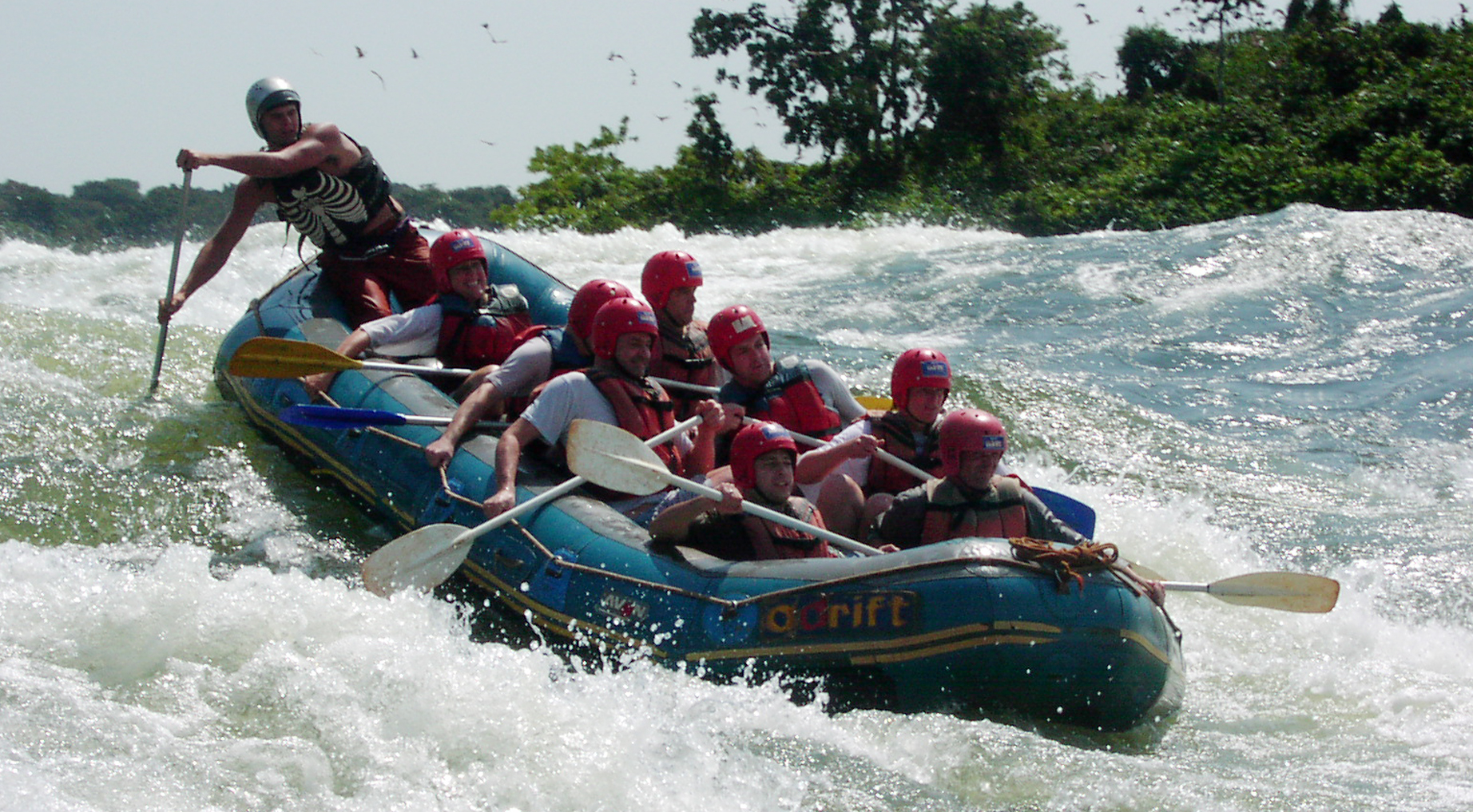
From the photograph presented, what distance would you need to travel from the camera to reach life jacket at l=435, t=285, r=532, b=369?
6594 mm

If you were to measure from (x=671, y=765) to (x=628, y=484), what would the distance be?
117 centimetres

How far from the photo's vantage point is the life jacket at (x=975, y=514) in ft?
15.6

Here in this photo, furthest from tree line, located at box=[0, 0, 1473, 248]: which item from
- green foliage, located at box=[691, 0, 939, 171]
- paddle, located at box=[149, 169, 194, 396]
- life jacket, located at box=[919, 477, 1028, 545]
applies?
life jacket, located at box=[919, 477, 1028, 545]

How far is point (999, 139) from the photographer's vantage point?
2378 centimetres

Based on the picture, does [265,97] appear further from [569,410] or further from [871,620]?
[871,620]

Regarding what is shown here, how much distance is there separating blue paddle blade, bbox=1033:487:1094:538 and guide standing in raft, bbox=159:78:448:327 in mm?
3021

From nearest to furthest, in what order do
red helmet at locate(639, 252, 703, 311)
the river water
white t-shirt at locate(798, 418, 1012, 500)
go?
the river water, white t-shirt at locate(798, 418, 1012, 500), red helmet at locate(639, 252, 703, 311)

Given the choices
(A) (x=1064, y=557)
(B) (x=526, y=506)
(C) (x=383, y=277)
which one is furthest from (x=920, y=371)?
(C) (x=383, y=277)

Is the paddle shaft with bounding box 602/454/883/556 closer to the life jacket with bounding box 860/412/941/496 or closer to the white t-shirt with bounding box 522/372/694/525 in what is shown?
the white t-shirt with bounding box 522/372/694/525

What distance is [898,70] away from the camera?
23.2 metres

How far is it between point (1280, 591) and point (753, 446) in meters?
1.84

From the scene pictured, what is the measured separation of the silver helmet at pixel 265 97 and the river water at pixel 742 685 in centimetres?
163

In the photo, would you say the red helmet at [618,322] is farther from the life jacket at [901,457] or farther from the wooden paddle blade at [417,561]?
the life jacket at [901,457]

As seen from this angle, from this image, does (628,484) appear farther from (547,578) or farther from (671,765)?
(671,765)
